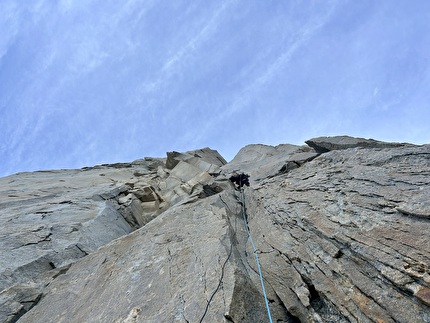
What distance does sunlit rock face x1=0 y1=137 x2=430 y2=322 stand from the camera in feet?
16.9

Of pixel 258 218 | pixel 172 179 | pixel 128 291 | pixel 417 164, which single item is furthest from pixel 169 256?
pixel 172 179

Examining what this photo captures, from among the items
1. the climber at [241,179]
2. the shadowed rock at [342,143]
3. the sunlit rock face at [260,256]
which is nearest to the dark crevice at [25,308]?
the sunlit rock face at [260,256]

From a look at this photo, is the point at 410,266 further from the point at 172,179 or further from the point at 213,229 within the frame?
the point at 172,179

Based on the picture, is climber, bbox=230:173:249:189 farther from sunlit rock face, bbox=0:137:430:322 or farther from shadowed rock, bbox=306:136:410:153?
shadowed rock, bbox=306:136:410:153

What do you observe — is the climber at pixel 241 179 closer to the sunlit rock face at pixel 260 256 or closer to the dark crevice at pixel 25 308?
the sunlit rock face at pixel 260 256

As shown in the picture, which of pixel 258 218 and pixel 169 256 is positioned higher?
pixel 258 218

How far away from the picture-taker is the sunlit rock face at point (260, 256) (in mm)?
5160

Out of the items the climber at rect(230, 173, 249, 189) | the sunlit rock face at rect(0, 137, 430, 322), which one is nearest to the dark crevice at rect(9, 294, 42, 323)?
the sunlit rock face at rect(0, 137, 430, 322)

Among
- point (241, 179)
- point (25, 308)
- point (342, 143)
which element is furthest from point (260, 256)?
point (342, 143)

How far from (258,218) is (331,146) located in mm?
6948

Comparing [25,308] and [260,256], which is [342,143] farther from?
[25,308]

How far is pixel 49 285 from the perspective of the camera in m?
8.20

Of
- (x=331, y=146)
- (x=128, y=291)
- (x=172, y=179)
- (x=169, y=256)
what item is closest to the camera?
(x=128, y=291)

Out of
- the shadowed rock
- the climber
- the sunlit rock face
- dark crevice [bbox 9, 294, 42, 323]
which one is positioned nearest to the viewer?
the sunlit rock face
